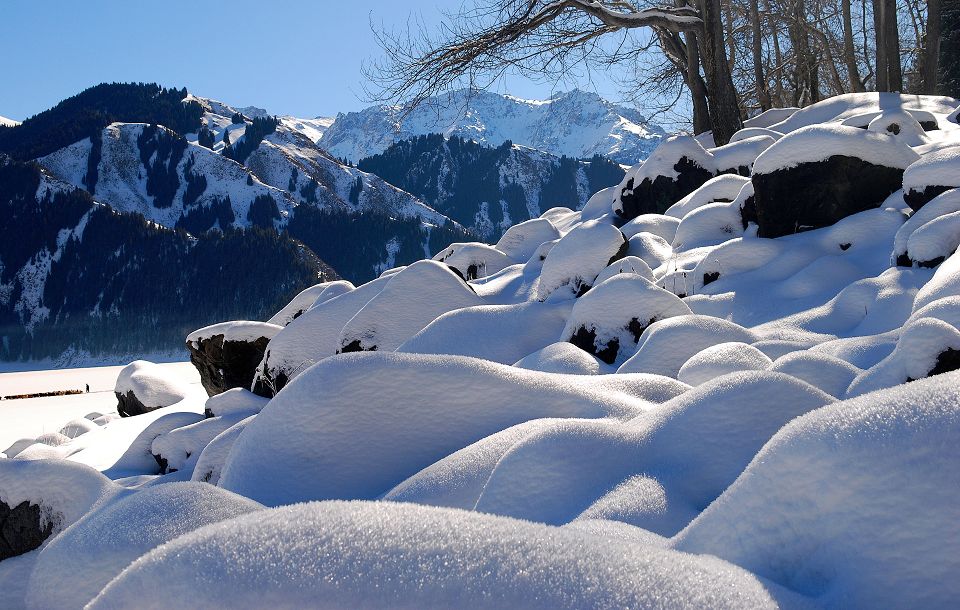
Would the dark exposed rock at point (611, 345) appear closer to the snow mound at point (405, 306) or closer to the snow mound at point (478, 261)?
the snow mound at point (405, 306)

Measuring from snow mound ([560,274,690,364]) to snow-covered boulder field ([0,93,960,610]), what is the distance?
20 mm

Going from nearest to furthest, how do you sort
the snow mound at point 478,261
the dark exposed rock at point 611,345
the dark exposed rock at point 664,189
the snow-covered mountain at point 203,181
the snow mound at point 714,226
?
the dark exposed rock at point 611,345 → the snow mound at point 714,226 → the dark exposed rock at point 664,189 → the snow mound at point 478,261 → the snow-covered mountain at point 203,181

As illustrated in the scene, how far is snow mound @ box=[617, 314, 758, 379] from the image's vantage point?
163 inches

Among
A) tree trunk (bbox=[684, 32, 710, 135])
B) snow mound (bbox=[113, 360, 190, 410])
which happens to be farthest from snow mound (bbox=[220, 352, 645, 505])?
tree trunk (bbox=[684, 32, 710, 135])

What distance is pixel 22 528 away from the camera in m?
3.20

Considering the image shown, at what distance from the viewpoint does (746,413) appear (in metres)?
2.12

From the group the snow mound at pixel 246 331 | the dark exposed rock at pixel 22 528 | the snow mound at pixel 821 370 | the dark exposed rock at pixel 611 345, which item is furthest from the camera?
the snow mound at pixel 246 331

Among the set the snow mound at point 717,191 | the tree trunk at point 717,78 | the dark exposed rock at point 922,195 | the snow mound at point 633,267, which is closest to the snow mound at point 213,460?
the snow mound at point 633,267

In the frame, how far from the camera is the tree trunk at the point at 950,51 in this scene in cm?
1684

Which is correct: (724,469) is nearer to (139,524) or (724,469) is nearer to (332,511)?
(332,511)

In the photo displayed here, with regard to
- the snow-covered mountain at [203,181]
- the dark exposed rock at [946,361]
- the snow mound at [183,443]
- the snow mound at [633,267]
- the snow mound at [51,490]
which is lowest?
the snow mound at [183,443]

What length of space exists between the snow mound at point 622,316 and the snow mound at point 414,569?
439 cm

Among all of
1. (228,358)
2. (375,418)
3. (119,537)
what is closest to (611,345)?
(375,418)

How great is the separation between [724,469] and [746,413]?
0.22 m
